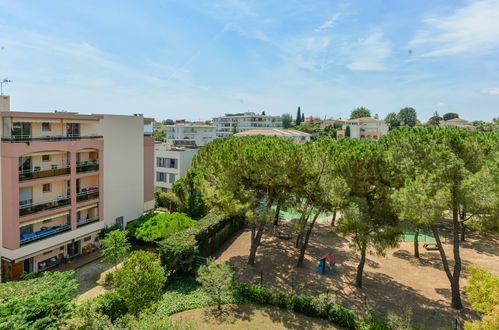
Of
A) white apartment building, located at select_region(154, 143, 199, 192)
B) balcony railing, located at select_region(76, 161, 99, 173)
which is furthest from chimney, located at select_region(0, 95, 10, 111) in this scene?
white apartment building, located at select_region(154, 143, 199, 192)

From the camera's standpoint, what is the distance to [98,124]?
82.4 ft

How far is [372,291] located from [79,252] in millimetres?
22556

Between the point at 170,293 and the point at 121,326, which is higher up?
the point at 121,326

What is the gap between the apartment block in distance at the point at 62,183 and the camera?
63.1 ft

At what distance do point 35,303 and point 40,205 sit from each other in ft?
36.3

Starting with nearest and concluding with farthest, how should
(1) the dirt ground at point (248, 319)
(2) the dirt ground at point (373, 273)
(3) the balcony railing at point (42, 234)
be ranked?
(1) the dirt ground at point (248, 319), (2) the dirt ground at point (373, 273), (3) the balcony railing at point (42, 234)

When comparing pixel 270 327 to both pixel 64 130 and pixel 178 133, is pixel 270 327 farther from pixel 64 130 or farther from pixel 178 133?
pixel 178 133

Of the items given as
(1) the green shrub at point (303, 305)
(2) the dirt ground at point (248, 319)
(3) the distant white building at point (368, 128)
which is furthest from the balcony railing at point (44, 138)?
(3) the distant white building at point (368, 128)

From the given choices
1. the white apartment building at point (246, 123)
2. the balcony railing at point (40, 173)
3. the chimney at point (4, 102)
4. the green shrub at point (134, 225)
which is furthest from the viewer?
the white apartment building at point (246, 123)

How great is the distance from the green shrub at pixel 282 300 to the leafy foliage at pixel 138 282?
6.80 meters

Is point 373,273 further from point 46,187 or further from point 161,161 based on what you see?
point 161,161

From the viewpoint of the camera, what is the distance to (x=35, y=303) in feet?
39.7

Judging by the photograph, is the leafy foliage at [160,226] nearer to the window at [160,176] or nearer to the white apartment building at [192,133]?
the window at [160,176]

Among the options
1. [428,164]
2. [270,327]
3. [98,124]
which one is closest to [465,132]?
[428,164]
